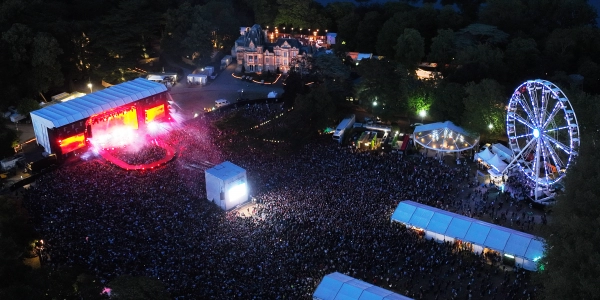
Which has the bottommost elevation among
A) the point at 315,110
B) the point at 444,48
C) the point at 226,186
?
the point at 226,186

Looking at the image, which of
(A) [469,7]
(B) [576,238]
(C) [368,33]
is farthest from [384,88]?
(A) [469,7]

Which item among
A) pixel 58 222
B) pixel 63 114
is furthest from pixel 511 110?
pixel 63 114

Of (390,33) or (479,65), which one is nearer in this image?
(479,65)

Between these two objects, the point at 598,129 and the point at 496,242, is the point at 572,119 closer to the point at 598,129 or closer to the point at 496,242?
the point at 598,129

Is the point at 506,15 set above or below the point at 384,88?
above

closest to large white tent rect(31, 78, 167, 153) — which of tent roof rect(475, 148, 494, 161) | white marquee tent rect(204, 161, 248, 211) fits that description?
white marquee tent rect(204, 161, 248, 211)

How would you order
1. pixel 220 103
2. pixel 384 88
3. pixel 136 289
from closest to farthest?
pixel 136 289, pixel 384 88, pixel 220 103

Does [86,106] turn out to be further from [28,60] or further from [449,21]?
[449,21]

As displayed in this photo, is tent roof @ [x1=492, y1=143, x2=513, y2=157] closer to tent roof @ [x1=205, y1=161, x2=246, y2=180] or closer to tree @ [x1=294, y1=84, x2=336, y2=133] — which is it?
tree @ [x1=294, y1=84, x2=336, y2=133]
